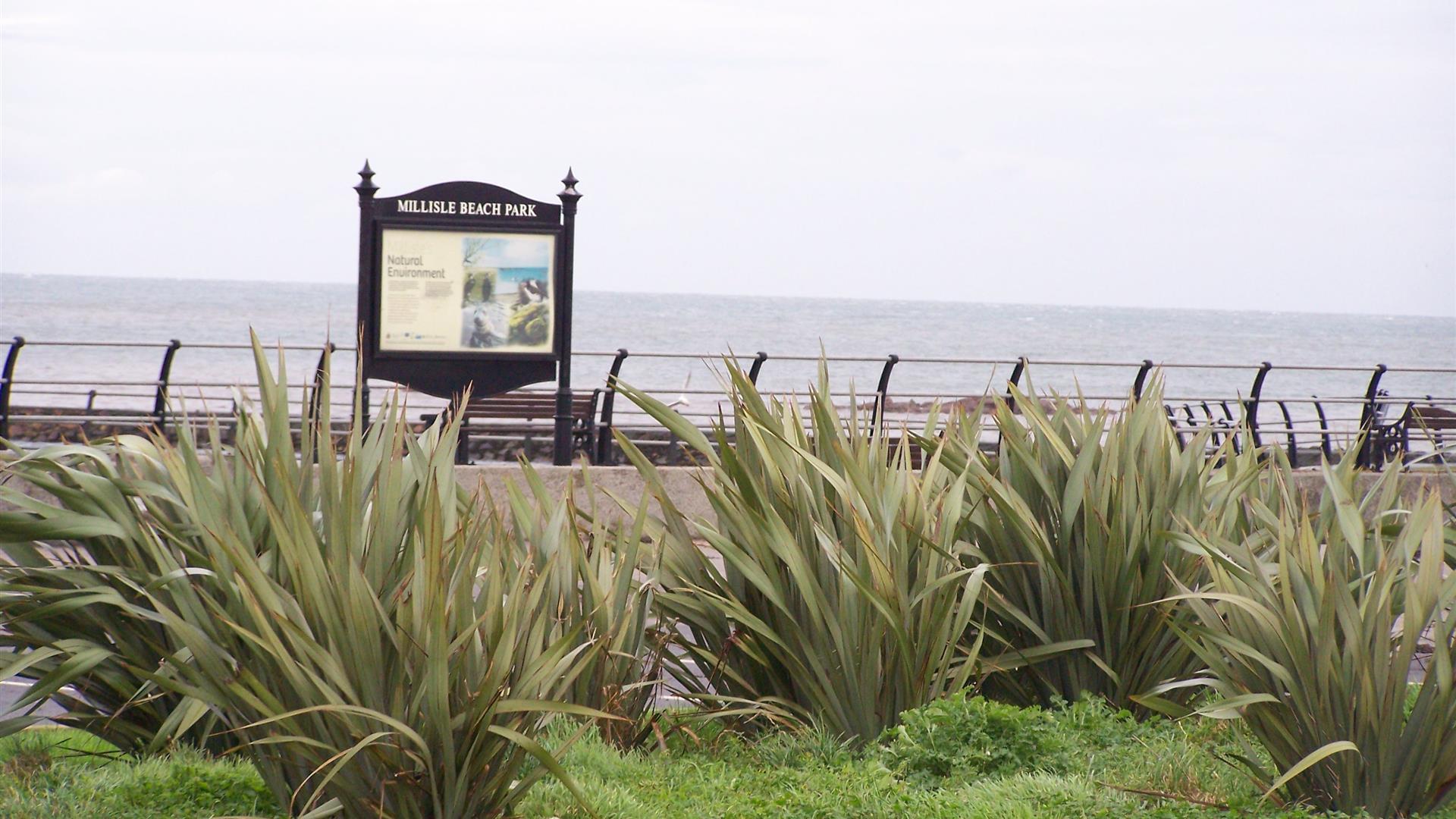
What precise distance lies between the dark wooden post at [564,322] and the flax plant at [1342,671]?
307 inches

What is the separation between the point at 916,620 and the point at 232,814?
2.13m

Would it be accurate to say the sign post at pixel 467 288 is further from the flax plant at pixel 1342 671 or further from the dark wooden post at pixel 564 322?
the flax plant at pixel 1342 671

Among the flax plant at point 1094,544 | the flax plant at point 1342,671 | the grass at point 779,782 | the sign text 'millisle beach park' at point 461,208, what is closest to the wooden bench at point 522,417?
the sign text 'millisle beach park' at point 461,208

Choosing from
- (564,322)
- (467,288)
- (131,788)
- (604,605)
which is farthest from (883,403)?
(131,788)

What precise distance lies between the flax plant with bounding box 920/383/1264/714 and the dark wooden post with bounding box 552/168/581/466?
21.4ft

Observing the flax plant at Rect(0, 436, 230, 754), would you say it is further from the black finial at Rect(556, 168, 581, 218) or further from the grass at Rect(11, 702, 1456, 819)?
the black finial at Rect(556, 168, 581, 218)

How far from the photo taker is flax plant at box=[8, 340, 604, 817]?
3223mm

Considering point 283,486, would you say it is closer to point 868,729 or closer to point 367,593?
point 367,593

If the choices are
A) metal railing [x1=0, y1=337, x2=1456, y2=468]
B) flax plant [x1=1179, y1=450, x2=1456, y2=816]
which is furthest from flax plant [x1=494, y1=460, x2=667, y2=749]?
flax plant [x1=1179, y1=450, x2=1456, y2=816]

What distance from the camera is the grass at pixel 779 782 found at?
143 inches

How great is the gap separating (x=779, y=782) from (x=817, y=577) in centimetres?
74

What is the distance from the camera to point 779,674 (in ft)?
15.3

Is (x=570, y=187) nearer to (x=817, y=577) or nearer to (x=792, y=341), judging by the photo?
(x=817, y=577)

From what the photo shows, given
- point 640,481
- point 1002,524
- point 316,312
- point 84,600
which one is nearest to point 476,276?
point 640,481
